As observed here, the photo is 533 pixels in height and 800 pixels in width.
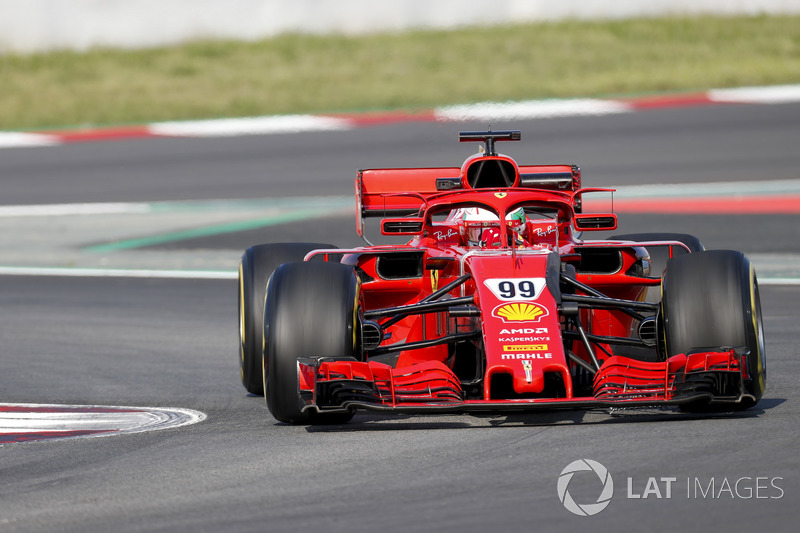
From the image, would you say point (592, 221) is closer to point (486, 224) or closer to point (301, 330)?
point (486, 224)

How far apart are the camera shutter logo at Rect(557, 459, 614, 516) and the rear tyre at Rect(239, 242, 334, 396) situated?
280 cm

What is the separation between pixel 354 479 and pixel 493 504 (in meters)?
0.72

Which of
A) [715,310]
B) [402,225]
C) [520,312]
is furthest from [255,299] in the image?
[715,310]

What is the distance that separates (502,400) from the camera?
21.2ft

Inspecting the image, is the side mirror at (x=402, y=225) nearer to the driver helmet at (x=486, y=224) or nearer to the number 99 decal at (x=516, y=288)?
the driver helmet at (x=486, y=224)

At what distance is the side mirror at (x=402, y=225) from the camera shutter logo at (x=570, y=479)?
262cm

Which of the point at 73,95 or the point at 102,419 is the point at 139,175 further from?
the point at 102,419

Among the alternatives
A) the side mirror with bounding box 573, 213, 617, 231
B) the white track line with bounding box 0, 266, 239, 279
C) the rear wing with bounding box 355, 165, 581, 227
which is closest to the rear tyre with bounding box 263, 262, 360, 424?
the side mirror with bounding box 573, 213, 617, 231

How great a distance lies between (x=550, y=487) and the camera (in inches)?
213

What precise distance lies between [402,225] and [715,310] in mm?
2045

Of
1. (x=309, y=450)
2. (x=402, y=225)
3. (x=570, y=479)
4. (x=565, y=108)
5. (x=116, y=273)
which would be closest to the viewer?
(x=570, y=479)

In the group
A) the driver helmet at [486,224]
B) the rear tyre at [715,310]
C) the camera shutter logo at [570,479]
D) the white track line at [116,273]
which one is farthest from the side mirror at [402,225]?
the white track line at [116,273]

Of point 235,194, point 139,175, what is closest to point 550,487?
point 235,194

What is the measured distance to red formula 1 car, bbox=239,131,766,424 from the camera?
662 centimetres
